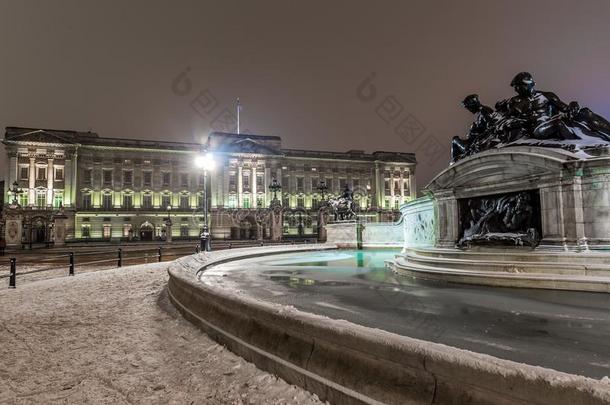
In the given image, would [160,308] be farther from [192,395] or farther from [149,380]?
[192,395]

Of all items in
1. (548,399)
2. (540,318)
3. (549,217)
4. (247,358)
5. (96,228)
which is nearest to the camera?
(548,399)

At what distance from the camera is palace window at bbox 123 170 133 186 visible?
251 feet

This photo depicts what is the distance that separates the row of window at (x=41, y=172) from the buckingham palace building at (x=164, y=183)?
0.16 m

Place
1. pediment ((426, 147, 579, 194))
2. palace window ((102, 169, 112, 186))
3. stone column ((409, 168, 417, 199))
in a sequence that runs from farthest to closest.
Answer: stone column ((409, 168, 417, 199)), palace window ((102, 169, 112, 186)), pediment ((426, 147, 579, 194))

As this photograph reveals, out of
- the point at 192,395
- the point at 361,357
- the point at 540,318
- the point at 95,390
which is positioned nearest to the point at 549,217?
the point at 540,318

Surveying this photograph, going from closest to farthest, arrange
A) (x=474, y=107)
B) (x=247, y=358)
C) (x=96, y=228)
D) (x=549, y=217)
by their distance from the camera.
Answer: (x=247, y=358)
(x=549, y=217)
(x=474, y=107)
(x=96, y=228)

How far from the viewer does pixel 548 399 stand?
1.80 m

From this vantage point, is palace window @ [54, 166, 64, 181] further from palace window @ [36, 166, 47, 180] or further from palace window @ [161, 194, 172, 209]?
palace window @ [161, 194, 172, 209]

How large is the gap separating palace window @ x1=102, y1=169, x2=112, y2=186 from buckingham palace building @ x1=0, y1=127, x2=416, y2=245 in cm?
18

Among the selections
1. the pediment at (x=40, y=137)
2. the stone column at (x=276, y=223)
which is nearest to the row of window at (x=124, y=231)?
the pediment at (x=40, y=137)

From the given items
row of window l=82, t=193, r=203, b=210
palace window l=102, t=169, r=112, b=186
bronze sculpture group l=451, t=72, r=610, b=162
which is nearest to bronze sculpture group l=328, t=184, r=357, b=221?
bronze sculpture group l=451, t=72, r=610, b=162

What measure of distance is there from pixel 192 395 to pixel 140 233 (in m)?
78.1

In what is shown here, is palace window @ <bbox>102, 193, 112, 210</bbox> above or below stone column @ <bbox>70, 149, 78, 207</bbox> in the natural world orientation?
below

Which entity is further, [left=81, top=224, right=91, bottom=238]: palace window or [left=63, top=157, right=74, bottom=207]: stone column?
[left=63, top=157, right=74, bottom=207]: stone column
